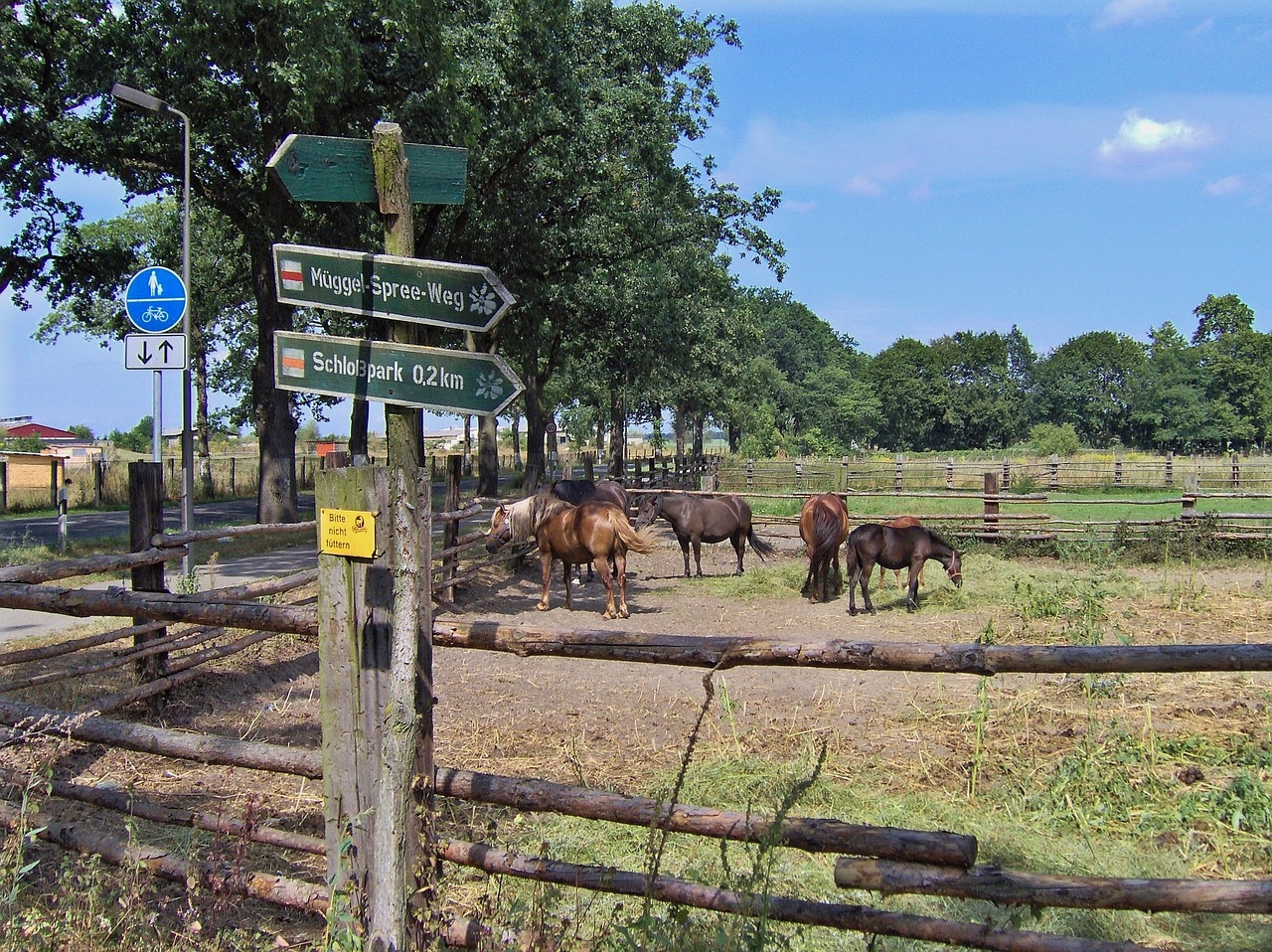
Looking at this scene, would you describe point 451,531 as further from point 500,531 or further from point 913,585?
point 913,585

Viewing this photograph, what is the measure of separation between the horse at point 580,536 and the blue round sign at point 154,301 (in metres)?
5.18

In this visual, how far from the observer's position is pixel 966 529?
1855 centimetres

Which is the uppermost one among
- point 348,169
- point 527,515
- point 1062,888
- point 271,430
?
point 348,169

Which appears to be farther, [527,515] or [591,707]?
[527,515]

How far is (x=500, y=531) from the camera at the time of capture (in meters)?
13.4

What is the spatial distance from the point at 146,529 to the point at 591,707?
11.7 feet

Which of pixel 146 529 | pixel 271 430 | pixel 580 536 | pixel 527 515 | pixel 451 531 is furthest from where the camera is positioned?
pixel 271 430

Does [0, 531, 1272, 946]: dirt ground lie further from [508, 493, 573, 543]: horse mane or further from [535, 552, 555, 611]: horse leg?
[508, 493, 573, 543]: horse mane

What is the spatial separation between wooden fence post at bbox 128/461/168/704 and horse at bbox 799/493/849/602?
8.25 metres

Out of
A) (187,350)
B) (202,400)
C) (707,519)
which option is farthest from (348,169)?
(202,400)

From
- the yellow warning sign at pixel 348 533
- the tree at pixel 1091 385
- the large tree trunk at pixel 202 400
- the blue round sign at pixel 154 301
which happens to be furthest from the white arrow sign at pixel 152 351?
the tree at pixel 1091 385

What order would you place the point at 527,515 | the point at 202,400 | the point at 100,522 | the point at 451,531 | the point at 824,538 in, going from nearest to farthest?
the point at 451,531
the point at 824,538
the point at 527,515
the point at 100,522
the point at 202,400

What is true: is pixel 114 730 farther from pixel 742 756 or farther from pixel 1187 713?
pixel 1187 713

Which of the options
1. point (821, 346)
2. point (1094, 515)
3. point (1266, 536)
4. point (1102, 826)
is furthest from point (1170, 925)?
point (821, 346)
